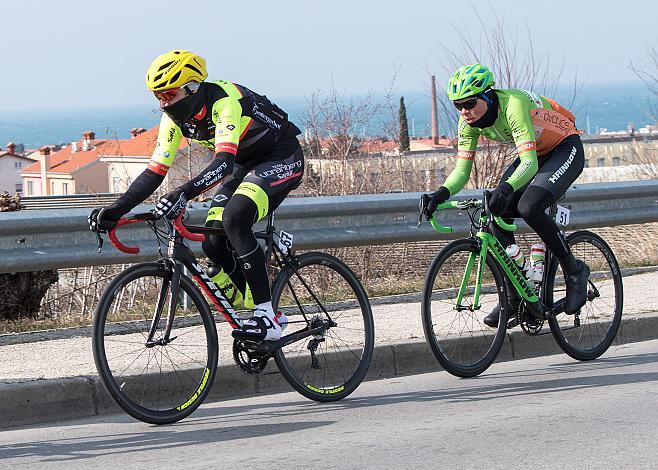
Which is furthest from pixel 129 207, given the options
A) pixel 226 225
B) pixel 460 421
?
pixel 460 421

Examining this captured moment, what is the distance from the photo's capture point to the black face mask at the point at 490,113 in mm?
7961

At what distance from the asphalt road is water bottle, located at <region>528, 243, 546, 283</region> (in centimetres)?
70

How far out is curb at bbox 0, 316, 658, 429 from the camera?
22.9ft

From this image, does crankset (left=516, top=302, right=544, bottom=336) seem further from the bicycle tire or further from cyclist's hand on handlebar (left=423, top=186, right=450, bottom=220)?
cyclist's hand on handlebar (left=423, top=186, right=450, bottom=220)

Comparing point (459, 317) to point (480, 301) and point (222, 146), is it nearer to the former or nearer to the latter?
point (480, 301)

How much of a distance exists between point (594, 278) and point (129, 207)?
3.82 metres

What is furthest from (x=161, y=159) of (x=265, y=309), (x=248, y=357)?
(x=248, y=357)

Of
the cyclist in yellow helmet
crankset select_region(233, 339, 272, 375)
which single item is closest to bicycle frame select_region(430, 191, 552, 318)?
the cyclist in yellow helmet

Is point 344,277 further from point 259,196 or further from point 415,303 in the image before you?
point 415,303

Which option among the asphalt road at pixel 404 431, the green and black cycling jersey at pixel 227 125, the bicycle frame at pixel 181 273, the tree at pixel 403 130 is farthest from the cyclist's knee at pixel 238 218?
the tree at pixel 403 130

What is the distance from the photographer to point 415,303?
33.3ft

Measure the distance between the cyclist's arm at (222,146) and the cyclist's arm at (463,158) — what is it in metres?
1.87

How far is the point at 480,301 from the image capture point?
8031 mm

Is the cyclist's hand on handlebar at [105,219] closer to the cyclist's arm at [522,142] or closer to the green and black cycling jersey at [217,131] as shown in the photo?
the green and black cycling jersey at [217,131]
